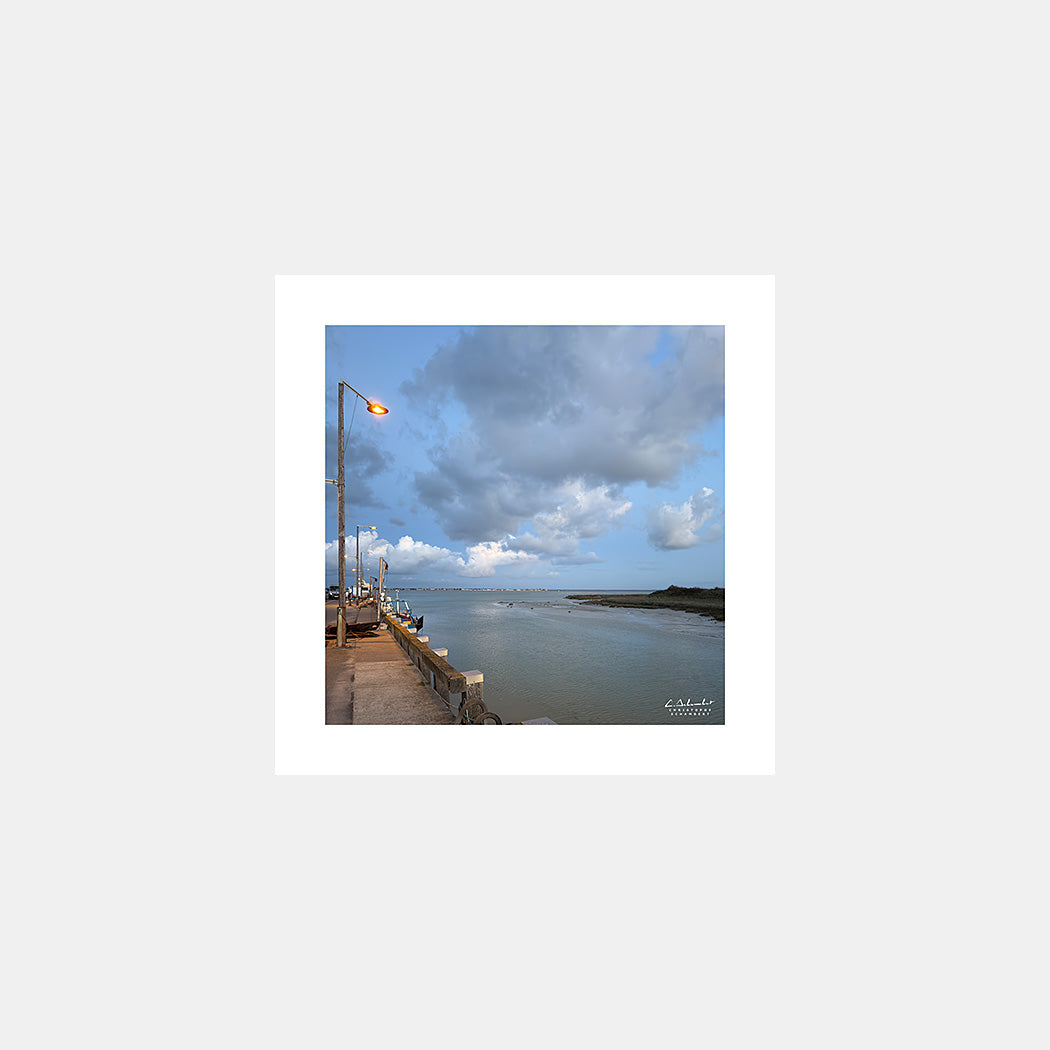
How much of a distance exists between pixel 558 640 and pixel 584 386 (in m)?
4.98

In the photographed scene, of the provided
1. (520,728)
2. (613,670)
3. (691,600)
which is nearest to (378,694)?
(520,728)

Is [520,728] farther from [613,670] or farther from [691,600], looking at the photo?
[691,600]

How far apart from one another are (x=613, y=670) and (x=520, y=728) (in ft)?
8.24

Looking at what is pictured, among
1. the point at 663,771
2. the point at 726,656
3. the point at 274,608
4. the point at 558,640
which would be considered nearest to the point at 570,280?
the point at 726,656

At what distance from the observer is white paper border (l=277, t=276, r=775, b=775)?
2.34 metres

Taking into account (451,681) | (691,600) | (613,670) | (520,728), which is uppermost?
(691,600)

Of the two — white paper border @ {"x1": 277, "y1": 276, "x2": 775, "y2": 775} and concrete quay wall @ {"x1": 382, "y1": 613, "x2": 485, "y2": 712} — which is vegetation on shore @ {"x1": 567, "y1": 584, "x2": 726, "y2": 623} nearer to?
white paper border @ {"x1": 277, "y1": 276, "x2": 775, "y2": 775}

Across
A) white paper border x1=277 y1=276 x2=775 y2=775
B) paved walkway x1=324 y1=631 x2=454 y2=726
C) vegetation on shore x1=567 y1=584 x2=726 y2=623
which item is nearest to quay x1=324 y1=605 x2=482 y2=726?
paved walkway x1=324 y1=631 x2=454 y2=726

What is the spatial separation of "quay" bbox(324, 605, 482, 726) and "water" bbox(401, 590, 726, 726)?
16.8 inches

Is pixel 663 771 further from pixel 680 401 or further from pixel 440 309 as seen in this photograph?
pixel 440 309

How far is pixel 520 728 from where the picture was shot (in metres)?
2.38

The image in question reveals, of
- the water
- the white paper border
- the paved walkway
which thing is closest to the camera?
the white paper border

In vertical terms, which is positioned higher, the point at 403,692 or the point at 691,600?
the point at 691,600

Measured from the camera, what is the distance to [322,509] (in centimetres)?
243
